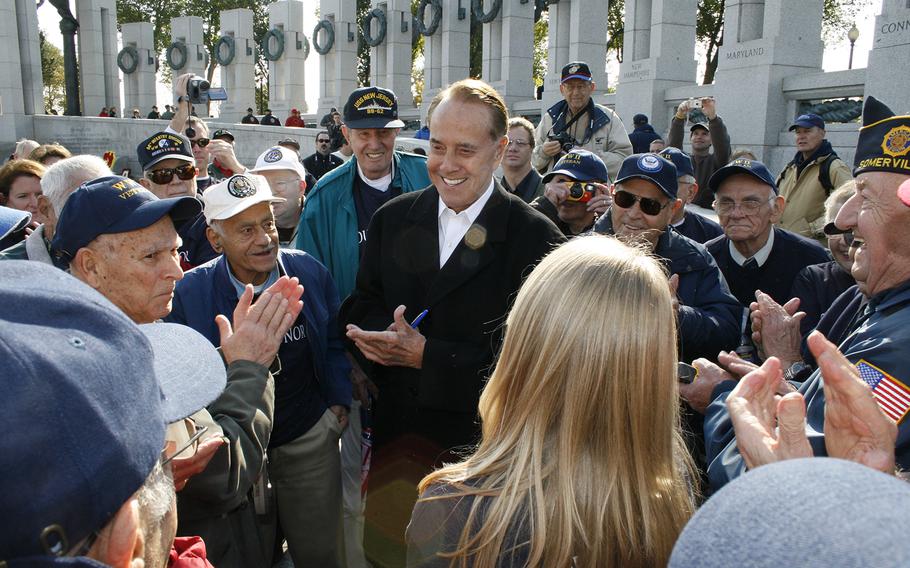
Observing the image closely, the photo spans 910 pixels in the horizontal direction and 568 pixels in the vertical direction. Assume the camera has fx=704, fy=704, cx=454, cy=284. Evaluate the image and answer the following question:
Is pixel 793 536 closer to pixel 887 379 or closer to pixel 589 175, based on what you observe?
pixel 887 379

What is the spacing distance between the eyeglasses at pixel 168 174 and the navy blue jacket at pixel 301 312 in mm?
1847

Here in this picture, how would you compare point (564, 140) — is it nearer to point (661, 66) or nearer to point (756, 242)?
point (756, 242)

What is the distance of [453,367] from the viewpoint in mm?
2666

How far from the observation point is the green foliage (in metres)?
54.0

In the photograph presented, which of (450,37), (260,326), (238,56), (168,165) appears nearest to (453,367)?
(260,326)

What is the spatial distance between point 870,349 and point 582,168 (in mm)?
2512

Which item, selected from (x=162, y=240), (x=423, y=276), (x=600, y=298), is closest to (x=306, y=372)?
(x=423, y=276)

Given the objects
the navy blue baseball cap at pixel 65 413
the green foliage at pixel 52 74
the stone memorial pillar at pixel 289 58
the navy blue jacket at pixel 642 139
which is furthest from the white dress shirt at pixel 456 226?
the green foliage at pixel 52 74

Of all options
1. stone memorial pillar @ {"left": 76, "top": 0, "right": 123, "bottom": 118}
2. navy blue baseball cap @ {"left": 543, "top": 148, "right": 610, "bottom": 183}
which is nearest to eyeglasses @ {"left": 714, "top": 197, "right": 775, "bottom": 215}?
navy blue baseball cap @ {"left": 543, "top": 148, "right": 610, "bottom": 183}

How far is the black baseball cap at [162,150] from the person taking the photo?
474 cm

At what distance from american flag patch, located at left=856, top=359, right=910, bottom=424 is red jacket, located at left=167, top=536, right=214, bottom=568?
158 centimetres

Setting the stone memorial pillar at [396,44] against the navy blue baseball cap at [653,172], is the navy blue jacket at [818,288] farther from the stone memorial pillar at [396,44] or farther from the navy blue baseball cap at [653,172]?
the stone memorial pillar at [396,44]

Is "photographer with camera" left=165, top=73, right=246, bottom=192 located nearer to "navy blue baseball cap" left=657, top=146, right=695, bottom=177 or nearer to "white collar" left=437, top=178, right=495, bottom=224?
"navy blue baseball cap" left=657, top=146, right=695, bottom=177

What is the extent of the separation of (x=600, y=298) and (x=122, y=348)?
937 mm
